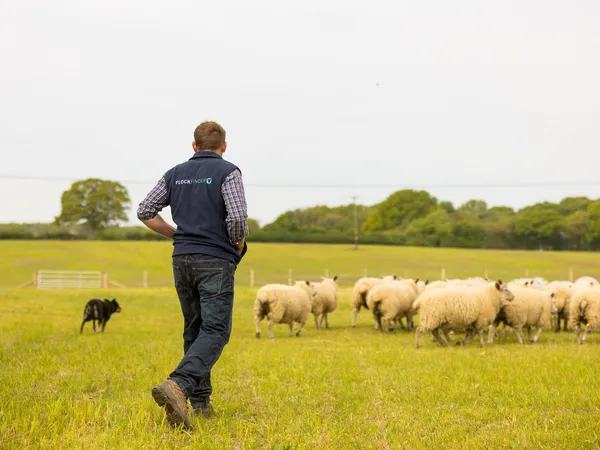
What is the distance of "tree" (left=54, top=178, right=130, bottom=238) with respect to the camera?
92938mm

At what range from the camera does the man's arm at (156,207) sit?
5.69 metres

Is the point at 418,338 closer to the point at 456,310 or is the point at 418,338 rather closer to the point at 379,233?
the point at 456,310

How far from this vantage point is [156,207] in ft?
18.8

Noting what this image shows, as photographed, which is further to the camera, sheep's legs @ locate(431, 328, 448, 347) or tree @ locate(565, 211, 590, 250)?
tree @ locate(565, 211, 590, 250)

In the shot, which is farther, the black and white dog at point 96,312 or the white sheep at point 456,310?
the black and white dog at point 96,312

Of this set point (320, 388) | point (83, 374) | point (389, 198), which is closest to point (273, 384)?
point (320, 388)

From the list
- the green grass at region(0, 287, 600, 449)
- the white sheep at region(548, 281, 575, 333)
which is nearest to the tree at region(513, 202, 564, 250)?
the white sheep at region(548, 281, 575, 333)

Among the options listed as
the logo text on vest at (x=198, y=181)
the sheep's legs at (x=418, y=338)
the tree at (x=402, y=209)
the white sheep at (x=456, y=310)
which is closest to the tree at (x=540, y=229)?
the tree at (x=402, y=209)

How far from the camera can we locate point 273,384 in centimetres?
722

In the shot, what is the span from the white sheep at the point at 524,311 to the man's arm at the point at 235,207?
388 inches

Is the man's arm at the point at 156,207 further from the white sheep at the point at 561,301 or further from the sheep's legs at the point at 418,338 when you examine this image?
the white sheep at the point at 561,301

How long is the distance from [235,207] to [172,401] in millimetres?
1630

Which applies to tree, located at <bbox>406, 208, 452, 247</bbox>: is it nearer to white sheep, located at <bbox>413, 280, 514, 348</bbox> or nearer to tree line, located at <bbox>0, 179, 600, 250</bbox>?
tree line, located at <bbox>0, 179, 600, 250</bbox>

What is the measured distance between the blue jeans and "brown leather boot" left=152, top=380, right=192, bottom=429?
26 cm
